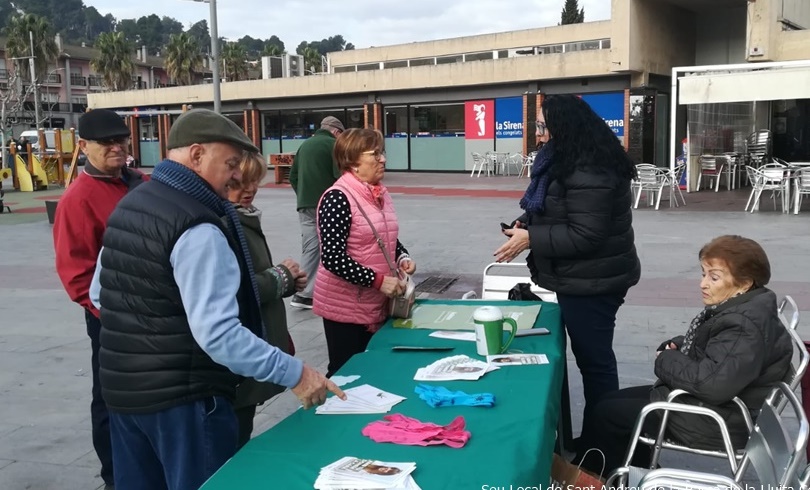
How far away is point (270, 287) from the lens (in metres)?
2.82

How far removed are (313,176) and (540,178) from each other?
3.53m

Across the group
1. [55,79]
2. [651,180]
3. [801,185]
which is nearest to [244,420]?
[801,185]

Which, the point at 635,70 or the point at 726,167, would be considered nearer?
the point at 726,167

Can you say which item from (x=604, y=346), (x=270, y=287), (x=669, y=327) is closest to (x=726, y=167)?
(x=669, y=327)

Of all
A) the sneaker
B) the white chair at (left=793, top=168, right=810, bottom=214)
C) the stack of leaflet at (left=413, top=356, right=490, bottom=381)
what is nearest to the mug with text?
the stack of leaflet at (left=413, top=356, right=490, bottom=381)

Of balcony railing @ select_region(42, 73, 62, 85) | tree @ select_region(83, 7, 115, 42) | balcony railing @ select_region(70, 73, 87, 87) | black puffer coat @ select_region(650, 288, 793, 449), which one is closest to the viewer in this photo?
black puffer coat @ select_region(650, 288, 793, 449)

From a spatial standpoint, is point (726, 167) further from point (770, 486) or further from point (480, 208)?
point (770, 486)

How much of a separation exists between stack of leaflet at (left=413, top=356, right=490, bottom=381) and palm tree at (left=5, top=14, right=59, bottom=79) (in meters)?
61.7

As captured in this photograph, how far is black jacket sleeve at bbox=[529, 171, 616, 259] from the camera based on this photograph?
3359 mm

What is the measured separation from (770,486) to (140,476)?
6.75 feet

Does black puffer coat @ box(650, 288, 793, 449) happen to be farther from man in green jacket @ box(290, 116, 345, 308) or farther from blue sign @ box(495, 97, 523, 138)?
blue sign @ box(495, 97, 523, 138)

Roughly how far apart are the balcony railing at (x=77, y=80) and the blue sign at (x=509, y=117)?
182 ft

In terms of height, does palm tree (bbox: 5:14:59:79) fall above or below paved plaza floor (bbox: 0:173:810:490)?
above

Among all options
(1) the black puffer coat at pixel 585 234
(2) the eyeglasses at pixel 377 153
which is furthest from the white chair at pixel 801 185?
(2) the eyeglasses at pixel 377 153
